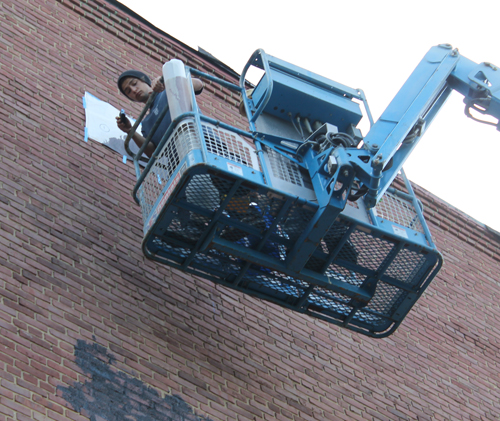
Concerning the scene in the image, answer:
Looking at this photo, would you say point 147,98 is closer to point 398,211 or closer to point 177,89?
point 177,89

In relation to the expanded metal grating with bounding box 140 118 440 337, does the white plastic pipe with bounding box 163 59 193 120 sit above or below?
above

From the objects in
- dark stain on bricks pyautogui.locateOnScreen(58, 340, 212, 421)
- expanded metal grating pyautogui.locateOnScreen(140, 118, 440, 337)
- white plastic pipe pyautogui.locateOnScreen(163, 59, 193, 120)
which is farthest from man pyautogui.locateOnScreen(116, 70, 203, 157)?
dark stain on bricks pyautogui.locateOnScreen(58, 340, 212, 421)

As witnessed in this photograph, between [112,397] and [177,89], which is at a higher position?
[177,89]

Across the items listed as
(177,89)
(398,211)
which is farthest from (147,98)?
(398,211)

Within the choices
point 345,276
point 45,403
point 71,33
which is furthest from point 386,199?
point 71,33

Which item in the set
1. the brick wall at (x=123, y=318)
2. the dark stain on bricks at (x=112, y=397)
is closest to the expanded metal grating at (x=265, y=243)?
the brick wall at (x=123, y=318)

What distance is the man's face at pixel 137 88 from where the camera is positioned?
9.38 m

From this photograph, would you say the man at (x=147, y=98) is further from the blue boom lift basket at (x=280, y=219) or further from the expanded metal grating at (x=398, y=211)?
the expanded metal grating at (x=398, y=211)

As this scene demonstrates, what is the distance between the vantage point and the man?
8.57 m

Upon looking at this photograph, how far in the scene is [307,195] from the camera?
752 cm

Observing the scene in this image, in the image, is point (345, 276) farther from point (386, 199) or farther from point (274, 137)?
point (274, 137)

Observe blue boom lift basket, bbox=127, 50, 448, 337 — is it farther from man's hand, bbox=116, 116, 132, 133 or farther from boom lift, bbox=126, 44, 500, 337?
man's hand, bbox=116, 116, 132, 133

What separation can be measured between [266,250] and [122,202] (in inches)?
101

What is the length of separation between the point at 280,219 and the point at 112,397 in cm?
231
